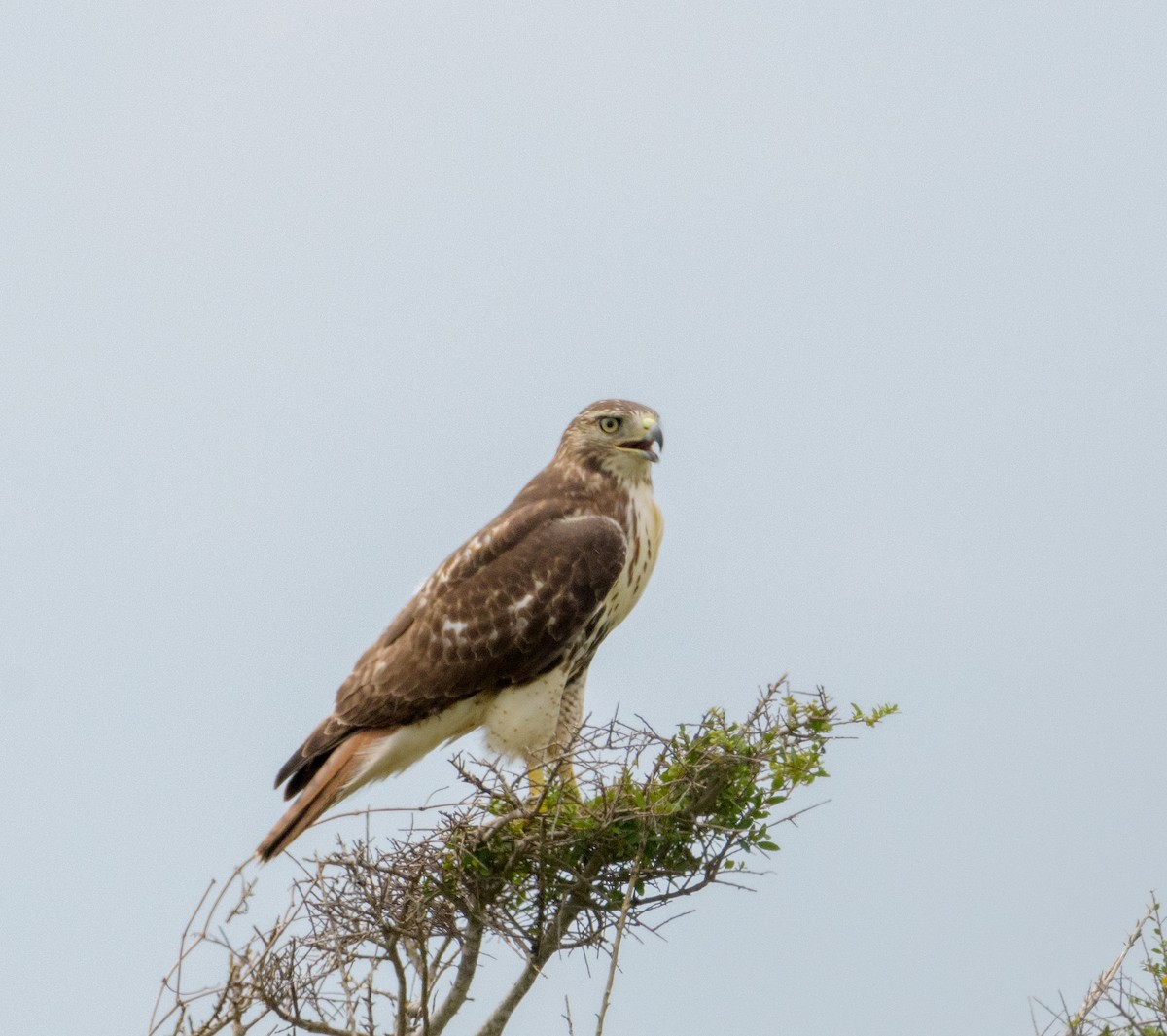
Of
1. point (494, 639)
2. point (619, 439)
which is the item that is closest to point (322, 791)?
point (494, 639)

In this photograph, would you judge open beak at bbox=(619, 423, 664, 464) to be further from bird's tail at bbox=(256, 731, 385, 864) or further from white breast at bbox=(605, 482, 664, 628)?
bird's tail at bbox=(256, 731, 385, 864)

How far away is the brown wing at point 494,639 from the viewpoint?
7184 millimetres

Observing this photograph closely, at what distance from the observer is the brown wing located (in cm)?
718

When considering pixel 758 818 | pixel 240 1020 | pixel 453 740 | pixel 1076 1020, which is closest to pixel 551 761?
pixel 758 818

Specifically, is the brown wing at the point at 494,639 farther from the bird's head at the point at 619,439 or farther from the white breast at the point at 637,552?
the bird's head at the point at 619,439

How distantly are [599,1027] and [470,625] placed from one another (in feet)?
9.02

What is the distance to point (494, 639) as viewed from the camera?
23.6ft

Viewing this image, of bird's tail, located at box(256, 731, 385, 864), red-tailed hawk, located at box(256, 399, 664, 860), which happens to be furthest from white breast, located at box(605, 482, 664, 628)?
bird's tail, located at box(256, 731, 385, 864)

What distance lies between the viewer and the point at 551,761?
5.30 metres

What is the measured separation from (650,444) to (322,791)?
6.40 feet

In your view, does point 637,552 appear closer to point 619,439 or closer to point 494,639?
point 619,439

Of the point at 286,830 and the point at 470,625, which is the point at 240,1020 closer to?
the point at 286,830

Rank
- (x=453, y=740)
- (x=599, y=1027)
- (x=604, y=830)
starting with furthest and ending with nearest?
(x=453, y=740) < (x=604, y=830) < (x=599, y=1027)

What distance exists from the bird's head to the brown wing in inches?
11.8
